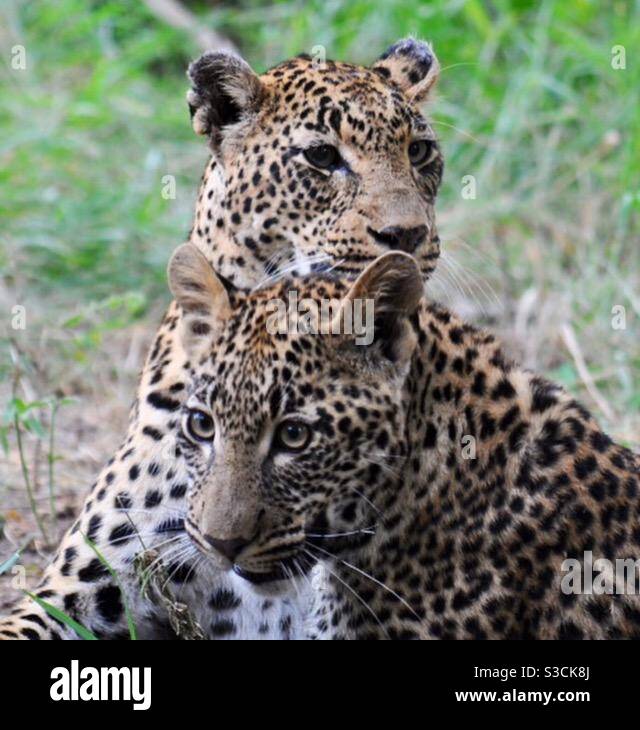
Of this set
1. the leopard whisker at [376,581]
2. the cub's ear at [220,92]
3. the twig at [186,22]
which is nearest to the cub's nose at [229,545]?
the leopard whisker at [376,581]

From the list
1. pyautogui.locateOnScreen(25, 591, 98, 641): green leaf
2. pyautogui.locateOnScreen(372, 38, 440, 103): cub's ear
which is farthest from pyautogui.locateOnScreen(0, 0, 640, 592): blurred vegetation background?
pyautogui.locateOnScreen(25, 591, 98, 641): green leaf

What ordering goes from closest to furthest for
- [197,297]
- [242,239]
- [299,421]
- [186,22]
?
[299,421] < [197,297] < [242,239] < [186,22]

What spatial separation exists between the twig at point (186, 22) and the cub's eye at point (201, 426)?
991 centimetres

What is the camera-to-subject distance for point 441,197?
1342 cm

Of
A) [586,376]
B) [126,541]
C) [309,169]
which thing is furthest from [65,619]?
[586,376]

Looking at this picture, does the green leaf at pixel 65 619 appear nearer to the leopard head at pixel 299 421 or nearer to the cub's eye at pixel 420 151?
the leopard head at pixel 299 421

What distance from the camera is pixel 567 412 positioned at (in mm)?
6840

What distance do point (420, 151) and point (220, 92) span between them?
957 millimetres

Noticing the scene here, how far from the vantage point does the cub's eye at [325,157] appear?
788 cm

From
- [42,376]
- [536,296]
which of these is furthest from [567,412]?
[536,296]

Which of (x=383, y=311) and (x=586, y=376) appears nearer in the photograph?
(x=383, y=311)

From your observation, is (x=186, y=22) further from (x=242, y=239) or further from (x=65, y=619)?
(x=65, y=619)

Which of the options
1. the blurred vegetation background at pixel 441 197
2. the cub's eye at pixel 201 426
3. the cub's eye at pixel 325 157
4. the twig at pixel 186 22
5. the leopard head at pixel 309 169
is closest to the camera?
the cub's eye at pixel 201 426
